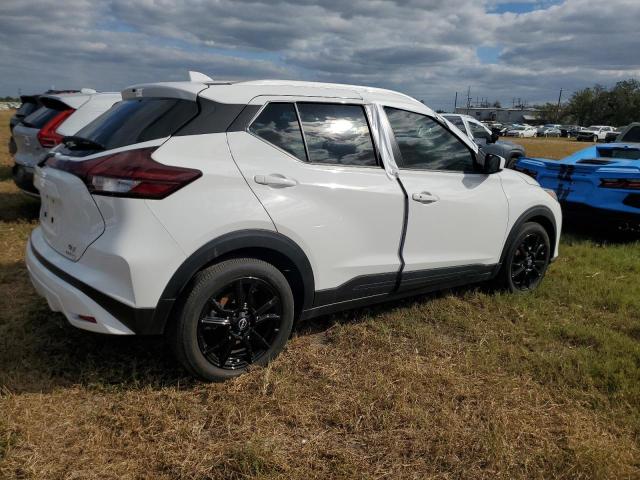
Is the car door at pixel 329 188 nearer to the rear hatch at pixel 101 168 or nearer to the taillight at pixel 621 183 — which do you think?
the rear hatch at pixel 101 168

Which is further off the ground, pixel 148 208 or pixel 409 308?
pixel 148 208

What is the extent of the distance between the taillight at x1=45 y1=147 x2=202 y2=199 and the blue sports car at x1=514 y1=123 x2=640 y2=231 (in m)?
5.73

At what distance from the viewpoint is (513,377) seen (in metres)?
3.34

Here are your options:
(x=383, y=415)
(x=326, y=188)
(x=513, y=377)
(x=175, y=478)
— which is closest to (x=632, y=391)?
(x=513, y=377)

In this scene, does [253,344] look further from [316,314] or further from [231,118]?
[231,118]

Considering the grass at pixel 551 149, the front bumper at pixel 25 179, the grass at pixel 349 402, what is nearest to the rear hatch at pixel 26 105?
the front bumper at pixel 25 179

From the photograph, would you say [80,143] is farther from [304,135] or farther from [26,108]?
[26,108]

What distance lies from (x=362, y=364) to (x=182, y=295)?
1.30 metres

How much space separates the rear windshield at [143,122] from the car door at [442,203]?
150cm

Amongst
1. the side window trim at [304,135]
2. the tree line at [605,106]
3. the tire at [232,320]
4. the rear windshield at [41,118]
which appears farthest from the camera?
the tree line at [605,106]

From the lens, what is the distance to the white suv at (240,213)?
2.69 m

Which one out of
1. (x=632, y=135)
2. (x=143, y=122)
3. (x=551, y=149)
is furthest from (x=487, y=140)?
(x=551, y=149)

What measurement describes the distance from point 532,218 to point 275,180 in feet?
9.14

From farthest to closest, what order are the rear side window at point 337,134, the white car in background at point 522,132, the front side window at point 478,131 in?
1. the white car in background at point 522,132
2. the front side window at point 478,131
3. the rear side window at point 337,134
